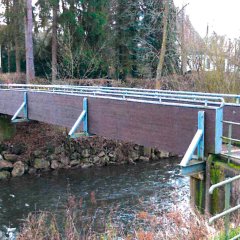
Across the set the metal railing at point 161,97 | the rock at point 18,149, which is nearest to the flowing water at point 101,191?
the rock at point 18,149

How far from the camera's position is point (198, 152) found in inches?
314

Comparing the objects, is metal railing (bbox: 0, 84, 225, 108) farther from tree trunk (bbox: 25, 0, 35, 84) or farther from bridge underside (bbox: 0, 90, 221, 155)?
tree trunk (bbox: 25, 0, 35, 84)

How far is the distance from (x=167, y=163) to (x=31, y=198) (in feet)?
25.4

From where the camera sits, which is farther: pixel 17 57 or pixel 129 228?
pixel 17 57

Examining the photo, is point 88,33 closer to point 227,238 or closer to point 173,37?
point 173,37

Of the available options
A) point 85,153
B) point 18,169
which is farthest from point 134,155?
point 18,169

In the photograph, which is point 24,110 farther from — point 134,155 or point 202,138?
point 202,138

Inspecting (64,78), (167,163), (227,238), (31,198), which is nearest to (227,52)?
(167,163)

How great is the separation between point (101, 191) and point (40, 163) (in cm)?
510

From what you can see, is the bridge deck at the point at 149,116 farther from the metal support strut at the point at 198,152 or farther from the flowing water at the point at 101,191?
the flowing water at the point at 101,191

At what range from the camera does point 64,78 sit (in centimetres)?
2573

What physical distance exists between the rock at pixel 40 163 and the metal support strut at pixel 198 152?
11976 millimetres

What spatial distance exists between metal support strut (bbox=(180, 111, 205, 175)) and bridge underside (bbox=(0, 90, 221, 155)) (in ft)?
0.33

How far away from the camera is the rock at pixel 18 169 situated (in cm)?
1781
